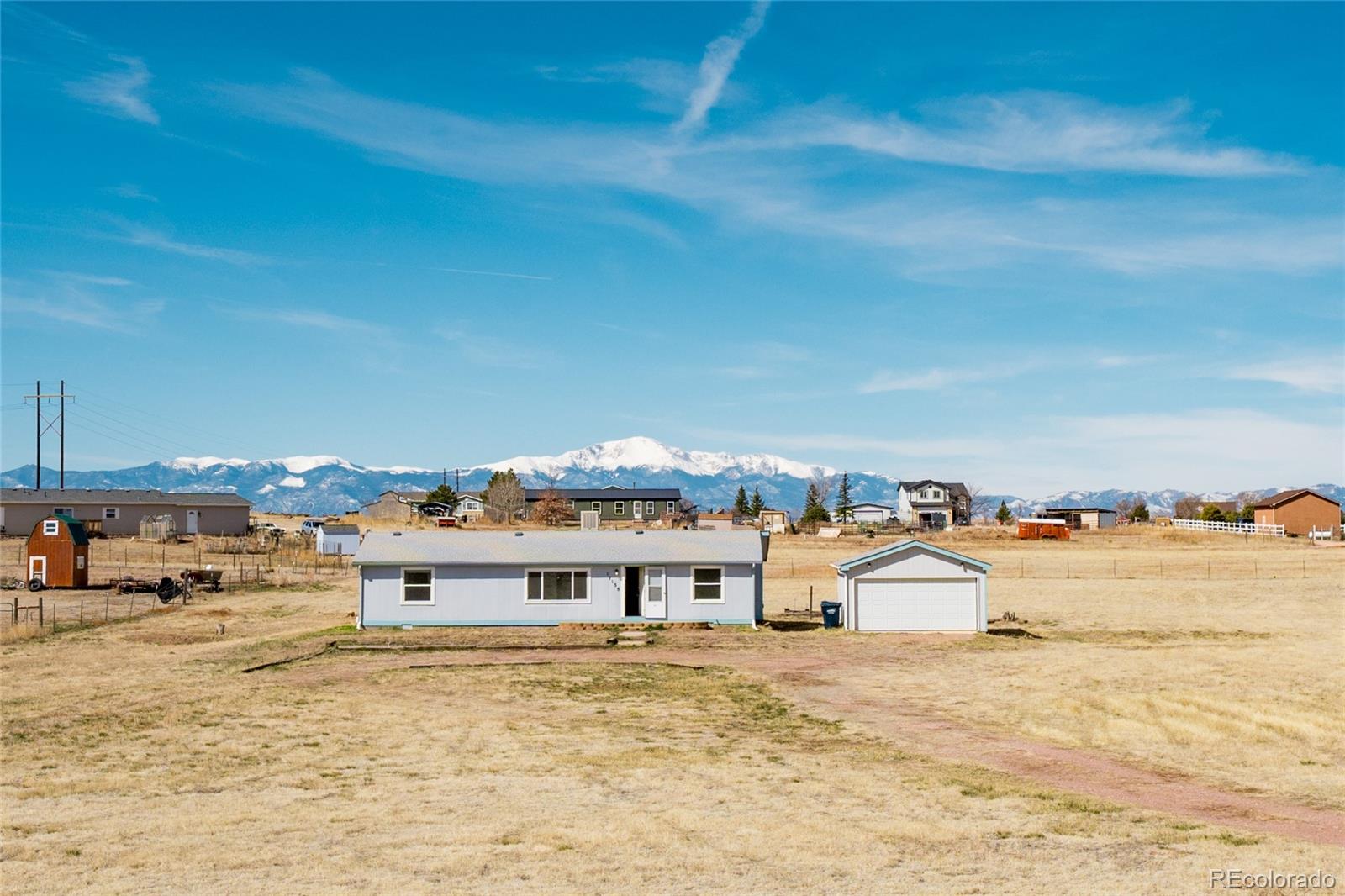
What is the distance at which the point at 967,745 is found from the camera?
79.3 feet

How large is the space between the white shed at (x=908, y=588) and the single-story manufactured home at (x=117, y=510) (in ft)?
241

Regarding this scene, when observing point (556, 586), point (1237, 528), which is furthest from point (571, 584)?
point (1237, 528)

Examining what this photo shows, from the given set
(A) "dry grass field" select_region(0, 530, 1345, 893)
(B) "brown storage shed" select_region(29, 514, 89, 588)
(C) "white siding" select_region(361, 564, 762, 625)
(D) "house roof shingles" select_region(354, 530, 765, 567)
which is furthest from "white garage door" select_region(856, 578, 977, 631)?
(B) "brown storage shed" select_region(29, 514, 89, 588)

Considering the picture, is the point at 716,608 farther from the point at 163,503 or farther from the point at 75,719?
Answer: the point at 163,503

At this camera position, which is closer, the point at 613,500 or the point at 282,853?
the point at 282,853

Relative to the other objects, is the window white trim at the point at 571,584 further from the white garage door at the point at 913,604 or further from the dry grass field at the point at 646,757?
the white garage door at the point at 913,604

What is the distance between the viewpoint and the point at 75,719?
86.5 feet

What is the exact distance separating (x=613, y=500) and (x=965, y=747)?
445 feet

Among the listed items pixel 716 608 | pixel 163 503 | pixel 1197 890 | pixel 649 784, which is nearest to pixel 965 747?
pixel 649 784

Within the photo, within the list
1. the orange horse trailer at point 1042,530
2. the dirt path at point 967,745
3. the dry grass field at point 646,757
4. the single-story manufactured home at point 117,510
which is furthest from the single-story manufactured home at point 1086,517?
the dirt path at point 967,745

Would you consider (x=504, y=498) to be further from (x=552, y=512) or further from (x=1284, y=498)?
(x=1284, y=498)

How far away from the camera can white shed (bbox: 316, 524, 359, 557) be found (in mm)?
91688

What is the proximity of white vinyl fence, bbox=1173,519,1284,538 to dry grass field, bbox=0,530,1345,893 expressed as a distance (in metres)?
72.0

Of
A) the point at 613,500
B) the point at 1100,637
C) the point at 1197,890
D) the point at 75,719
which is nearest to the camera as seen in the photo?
the point at 1197,890
